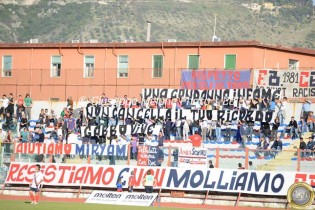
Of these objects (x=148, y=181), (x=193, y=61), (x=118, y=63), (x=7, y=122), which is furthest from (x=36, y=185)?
(x=118, y=63)

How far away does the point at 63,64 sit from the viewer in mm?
66375

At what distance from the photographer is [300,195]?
38906 mm

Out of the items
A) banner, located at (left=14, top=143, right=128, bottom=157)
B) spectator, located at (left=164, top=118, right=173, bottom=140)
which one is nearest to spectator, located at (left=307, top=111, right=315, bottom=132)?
spectator, located at (left=164, top=118, right=173, bottom=140)

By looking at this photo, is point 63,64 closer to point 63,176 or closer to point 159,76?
point 159,76

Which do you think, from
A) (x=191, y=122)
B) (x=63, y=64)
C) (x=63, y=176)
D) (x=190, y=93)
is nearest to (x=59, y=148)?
(x=63, y=176)

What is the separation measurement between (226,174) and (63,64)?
27619mm

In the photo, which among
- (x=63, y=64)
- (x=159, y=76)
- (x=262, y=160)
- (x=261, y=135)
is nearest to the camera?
(x=262, y=160)

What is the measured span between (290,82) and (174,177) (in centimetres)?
1472

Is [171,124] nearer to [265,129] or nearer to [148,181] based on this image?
[265,129]

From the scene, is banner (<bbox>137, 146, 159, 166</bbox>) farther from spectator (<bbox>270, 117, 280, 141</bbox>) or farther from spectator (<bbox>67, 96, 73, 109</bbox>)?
spectator (<bbox>67, 96, 73, 109</bbox>)

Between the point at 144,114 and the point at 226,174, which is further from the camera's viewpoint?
the point at 144,114

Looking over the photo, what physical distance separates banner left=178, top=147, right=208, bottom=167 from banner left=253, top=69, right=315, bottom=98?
13.4 meters

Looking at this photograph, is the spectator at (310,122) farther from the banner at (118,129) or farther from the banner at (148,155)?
the banner at (148,155)

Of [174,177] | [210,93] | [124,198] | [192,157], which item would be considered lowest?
[124,198]
